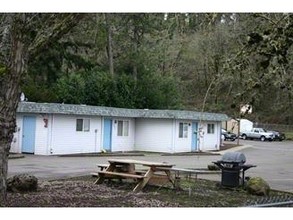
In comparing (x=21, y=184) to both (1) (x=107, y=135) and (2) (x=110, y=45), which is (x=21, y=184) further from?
(2) (x=110, y=45)

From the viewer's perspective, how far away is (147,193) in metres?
13.3

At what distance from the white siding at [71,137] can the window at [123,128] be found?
84.4 inches

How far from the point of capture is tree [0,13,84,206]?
9125 mm

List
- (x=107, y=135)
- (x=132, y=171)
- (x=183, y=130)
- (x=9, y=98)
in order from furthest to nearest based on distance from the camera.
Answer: (x=183, y=130)
(x=107, y=135)
(x=132, y=171)
(x=9, y=98)

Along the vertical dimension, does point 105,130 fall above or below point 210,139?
above

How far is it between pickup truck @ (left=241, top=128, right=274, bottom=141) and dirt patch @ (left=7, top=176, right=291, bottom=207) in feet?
133

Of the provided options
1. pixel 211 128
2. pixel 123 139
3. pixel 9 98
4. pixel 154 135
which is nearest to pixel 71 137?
pixel 123 139

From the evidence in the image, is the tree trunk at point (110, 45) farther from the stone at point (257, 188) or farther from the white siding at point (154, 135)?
the stone at point (257, 188)

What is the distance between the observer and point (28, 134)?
89.4 ft

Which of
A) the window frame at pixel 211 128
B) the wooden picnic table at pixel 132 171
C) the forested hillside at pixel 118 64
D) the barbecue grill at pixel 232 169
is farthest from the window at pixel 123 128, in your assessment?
the barbecue grill at pixel 232 169

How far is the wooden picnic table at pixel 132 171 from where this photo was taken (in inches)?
548

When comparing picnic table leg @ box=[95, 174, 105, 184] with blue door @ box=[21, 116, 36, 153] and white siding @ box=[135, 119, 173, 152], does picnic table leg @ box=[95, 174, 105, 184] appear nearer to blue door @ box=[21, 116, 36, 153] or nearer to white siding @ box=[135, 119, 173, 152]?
blue door @ box=[21, 116, 36, 153]

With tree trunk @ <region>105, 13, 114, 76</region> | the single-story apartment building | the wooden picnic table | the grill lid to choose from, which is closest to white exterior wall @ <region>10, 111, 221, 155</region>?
the single-story apartment building

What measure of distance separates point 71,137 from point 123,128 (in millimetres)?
4989
